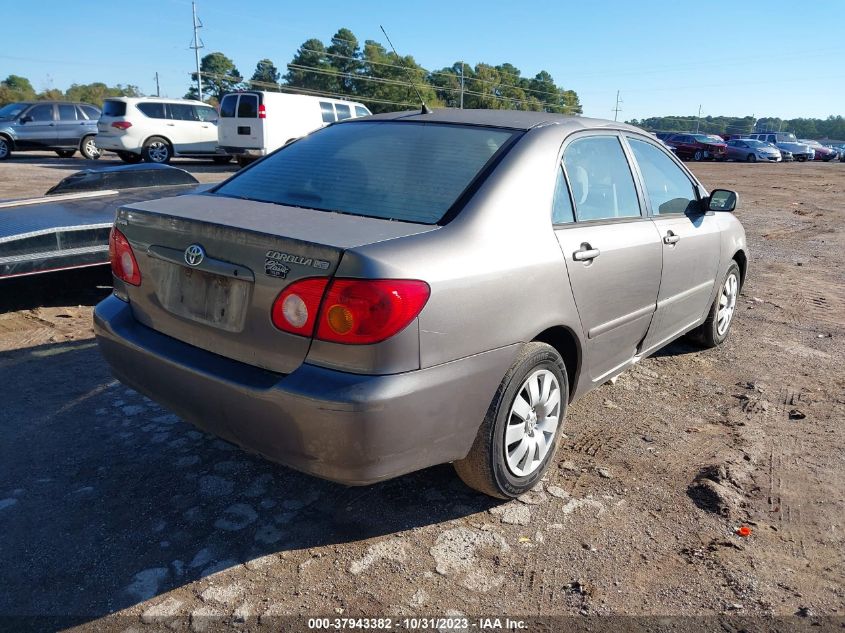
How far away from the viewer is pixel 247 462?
320 cm

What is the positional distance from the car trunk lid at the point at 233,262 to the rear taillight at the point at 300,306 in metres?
0.02

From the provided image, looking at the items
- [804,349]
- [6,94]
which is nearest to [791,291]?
[804,349]

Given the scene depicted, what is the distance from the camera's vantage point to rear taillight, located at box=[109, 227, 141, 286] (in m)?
2.90

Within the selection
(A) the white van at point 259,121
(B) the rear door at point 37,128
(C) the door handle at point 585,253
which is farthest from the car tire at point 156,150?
(C) the door handle at point 585,253

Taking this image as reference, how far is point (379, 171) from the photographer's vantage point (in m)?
2.98

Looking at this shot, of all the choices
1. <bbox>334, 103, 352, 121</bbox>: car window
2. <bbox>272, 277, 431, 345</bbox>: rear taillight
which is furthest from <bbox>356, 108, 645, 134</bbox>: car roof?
<bbox>334, 103, 352, 121</bbox>: car window

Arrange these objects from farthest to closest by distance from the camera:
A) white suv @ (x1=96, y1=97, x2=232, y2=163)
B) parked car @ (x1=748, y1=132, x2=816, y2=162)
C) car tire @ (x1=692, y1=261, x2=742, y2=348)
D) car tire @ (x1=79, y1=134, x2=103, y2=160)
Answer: parked car @ (x1=748, y1=132, x2=816, y2=162), car tire @ (x1=79, y1=134, x2=103, y2=160), white suv @ (x1=96, y1=97, x2=232, y2=163), car tire @ (x1=692, y1=261, x2=742, y2=348)

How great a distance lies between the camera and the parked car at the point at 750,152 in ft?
119

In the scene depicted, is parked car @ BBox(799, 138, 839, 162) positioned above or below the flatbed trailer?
above

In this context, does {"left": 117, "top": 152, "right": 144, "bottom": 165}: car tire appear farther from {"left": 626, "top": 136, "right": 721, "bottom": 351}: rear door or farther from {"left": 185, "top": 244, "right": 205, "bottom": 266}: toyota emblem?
{"left": 185, "top": 244, "right": 205, "bottom": 266}: toyota emblem

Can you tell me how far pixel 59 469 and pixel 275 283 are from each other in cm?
159

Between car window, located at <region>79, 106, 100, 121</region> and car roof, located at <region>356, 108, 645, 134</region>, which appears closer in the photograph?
car roof, located at <region>356, 108, 645, 134</region>

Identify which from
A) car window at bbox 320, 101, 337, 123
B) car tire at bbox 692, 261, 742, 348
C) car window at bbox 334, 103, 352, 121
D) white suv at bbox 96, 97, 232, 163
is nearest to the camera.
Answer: car tire at bbox 692, 261, 742, 348

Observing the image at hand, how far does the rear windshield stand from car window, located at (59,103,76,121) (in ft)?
64.9
